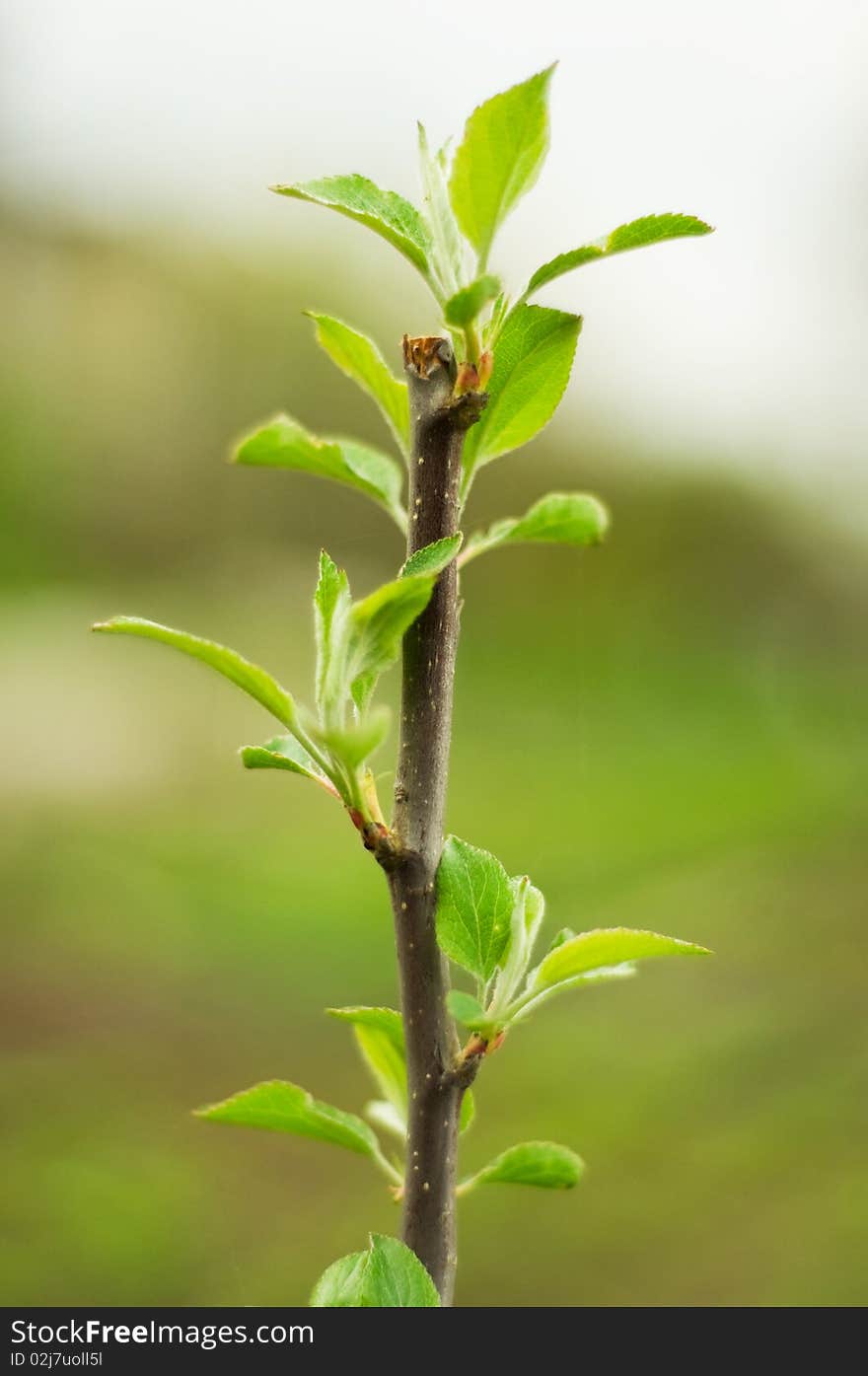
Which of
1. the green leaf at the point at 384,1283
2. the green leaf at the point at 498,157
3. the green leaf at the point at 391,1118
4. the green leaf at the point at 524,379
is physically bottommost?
the green leaf at the point at 384,1283

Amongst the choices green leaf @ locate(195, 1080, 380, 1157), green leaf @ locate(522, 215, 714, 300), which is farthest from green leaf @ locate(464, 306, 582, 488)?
green leaf @ locate(195, 1080, 380, 1157)

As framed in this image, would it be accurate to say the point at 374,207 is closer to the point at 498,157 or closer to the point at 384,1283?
the point at 498,157

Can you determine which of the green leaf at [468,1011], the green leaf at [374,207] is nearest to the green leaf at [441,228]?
Answer: the green leaf at [374,207]

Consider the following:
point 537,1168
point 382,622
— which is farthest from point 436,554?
point 537,1168

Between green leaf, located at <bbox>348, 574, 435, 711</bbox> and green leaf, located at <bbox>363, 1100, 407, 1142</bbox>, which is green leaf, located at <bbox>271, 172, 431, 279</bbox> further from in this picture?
green leaf, located at <bbox>363, 1100, 407, 1142</bbox>

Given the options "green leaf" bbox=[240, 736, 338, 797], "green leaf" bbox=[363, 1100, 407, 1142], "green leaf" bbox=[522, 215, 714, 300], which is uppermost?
"green leaf" bbox=[522, 215, 714, 300]

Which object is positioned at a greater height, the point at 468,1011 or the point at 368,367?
the point at 368,367

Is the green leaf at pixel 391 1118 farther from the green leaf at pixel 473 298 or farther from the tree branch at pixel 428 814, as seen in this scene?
the green leaf at pixel 473 298
